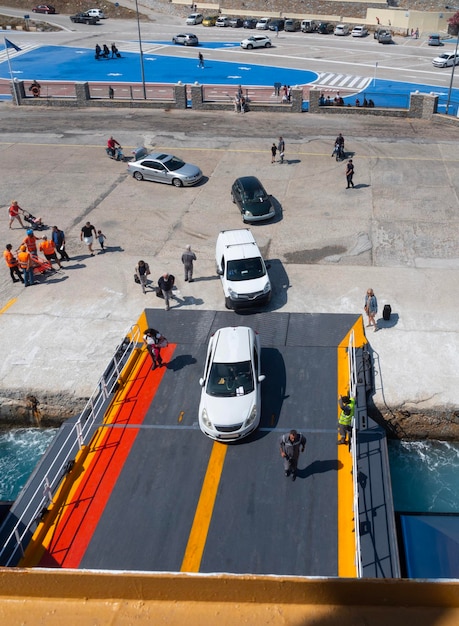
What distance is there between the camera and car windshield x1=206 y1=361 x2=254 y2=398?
14.8 meters

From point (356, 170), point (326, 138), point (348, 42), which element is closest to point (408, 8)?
point (348, 42)

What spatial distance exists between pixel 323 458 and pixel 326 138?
95.4 feet

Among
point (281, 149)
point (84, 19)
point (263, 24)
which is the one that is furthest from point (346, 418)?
point (84, 19)

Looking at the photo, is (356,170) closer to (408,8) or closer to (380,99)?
(380,99)

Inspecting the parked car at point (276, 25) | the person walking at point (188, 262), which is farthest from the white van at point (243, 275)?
the parked car at point (276, 25)

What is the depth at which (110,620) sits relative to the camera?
376 centimetres

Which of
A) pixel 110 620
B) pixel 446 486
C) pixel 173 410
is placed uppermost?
pixel 110 620

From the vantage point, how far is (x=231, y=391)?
48.5ft

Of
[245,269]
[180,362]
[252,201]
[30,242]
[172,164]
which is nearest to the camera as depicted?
[180,362]

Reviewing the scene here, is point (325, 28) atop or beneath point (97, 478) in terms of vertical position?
atop

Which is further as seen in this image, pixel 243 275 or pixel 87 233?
pixel 87 233

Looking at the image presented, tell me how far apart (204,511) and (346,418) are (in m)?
4.07

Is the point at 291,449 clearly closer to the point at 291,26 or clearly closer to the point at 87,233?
the point at 87,233

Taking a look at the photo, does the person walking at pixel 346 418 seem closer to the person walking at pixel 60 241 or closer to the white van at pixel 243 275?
the white van at pixel 243 275
